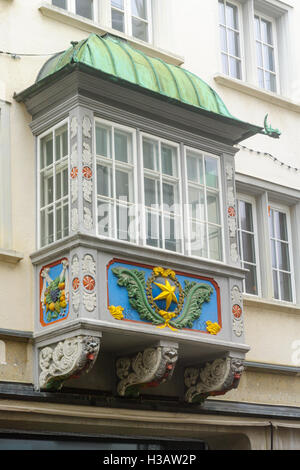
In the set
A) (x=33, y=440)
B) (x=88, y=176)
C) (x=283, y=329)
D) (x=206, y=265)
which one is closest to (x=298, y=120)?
(x=283, y=329)

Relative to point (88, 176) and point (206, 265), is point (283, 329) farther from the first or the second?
point (88, 176)

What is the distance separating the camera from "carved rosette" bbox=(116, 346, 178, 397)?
1213cm

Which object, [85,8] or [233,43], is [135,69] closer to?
[85,8]

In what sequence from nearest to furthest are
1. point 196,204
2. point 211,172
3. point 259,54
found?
1. point 196,204
2. point 211,172
3. point 259,54

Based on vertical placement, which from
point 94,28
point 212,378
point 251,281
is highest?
point 94,28

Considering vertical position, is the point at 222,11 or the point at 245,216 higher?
the point at 222,11

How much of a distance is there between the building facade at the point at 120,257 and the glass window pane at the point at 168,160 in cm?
2

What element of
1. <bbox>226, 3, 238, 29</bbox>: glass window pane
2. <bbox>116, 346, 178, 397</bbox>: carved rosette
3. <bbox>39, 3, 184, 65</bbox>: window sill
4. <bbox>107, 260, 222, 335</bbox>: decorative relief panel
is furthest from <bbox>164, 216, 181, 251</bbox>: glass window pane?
<bbox>226, 3, 238, 29</bbox>: glass window pane

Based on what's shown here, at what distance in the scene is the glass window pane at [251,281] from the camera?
15.3 m

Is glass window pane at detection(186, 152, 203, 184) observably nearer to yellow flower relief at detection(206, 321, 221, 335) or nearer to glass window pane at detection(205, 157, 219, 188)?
glass window pane at detection(205, 157, 219, 188)

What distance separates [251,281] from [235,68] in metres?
3.68

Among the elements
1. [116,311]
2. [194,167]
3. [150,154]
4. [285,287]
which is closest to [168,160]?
[150,154]

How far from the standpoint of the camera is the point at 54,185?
493 inches

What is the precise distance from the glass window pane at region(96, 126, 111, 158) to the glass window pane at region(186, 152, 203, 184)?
1348 mm
